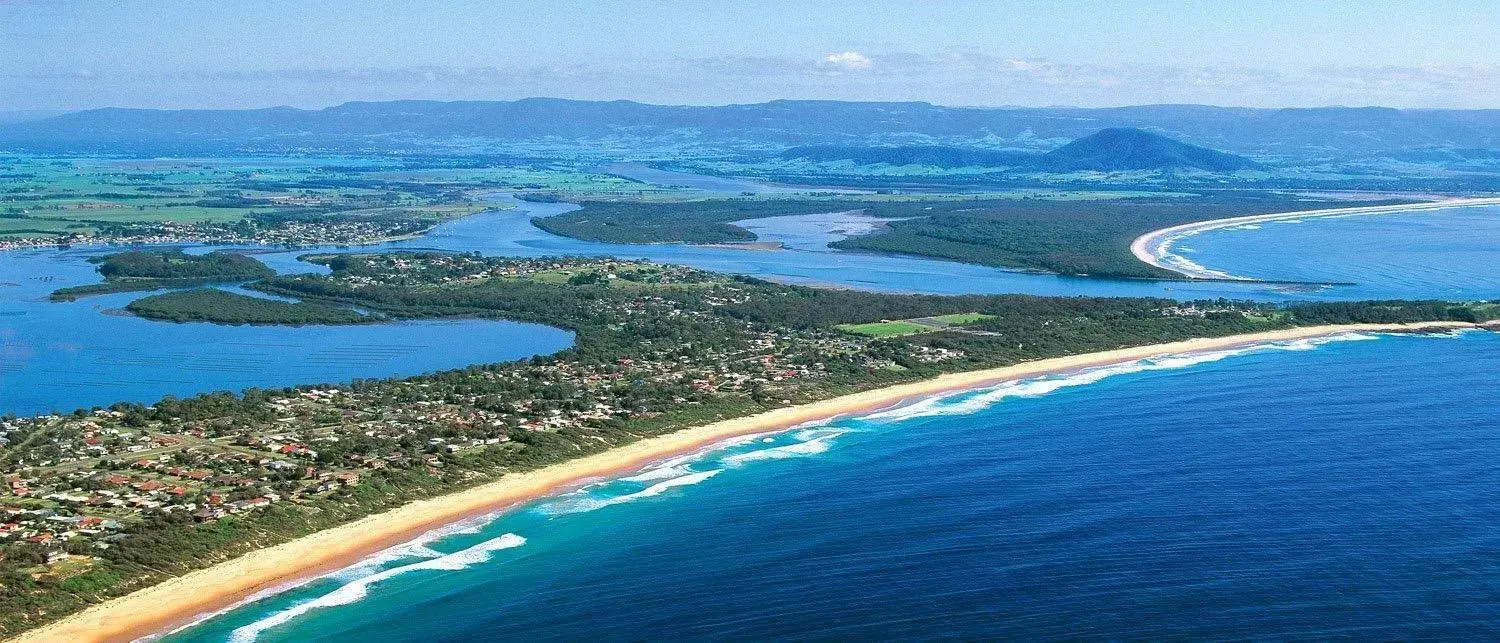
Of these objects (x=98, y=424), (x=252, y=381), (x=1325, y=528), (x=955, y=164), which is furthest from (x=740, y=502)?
(x=955, y=164)

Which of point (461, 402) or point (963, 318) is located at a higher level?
→ point (461, 402)

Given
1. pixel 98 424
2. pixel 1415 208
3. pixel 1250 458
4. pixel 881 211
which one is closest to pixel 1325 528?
pixel 1250 458

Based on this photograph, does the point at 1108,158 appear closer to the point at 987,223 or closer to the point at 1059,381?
the point at 987,223

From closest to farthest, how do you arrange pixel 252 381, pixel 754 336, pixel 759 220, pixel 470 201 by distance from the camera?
pixel 252 381
pixel 754 336
pixel 759 220
pixel 470 201

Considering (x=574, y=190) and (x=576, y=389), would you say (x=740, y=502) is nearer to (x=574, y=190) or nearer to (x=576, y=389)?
(x=576, y=389)

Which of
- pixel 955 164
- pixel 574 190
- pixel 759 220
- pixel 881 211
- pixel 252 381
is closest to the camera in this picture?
pixel 252 381

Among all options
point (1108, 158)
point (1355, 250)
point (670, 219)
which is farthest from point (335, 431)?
point (1108, 158)

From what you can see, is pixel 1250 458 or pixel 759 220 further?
pixel 759 220
